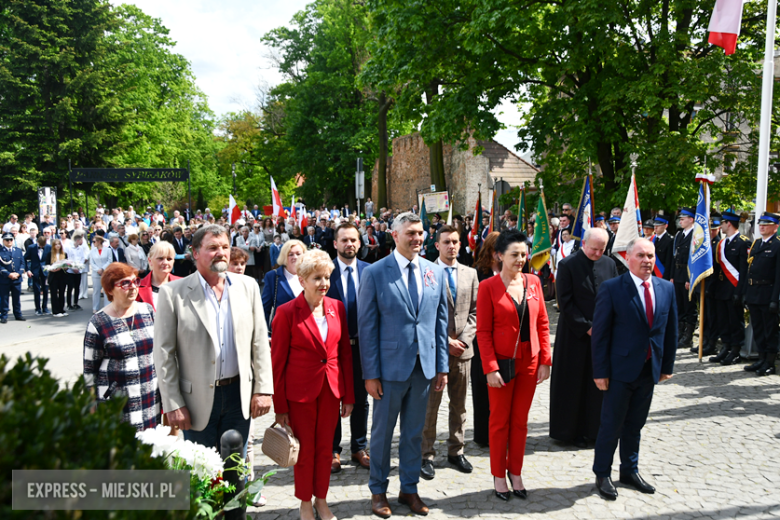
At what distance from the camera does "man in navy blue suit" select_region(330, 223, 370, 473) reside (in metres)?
4.97

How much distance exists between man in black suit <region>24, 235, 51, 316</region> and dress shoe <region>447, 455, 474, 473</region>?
12551mm

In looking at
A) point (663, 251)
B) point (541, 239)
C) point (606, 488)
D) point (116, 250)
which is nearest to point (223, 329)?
point (606, 488)

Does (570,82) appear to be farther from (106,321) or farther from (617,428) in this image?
(106,321)

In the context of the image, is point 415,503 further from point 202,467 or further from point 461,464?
point 202,467

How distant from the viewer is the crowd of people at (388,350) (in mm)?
3674

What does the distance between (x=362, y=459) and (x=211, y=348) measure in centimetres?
218

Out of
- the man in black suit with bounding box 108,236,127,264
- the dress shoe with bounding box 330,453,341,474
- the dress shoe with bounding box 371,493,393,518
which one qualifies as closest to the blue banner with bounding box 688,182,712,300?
the dress shoe with bounding box 330,453,341,474

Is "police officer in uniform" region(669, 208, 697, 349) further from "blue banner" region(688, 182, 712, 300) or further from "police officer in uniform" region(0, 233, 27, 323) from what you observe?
"police officer in uniform" region(0, 233, 27, 323)

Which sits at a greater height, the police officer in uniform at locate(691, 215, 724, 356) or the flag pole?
the flag pole

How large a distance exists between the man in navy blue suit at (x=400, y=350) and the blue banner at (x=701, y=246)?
6338mm

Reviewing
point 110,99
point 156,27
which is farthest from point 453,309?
point 156,27

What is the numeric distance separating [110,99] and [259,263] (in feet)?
75.7

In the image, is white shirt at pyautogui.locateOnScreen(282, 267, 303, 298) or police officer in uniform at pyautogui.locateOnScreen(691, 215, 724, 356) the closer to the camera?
white shirt at pyautogui.locateOnScreen(282, 267, 303, 298)

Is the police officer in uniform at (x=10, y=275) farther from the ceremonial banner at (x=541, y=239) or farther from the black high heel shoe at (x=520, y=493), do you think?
the black high heel shoe at (x=520, y=493)
